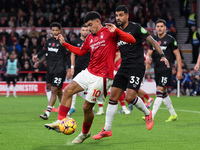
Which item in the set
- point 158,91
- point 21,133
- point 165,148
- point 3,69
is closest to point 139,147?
point 165,148

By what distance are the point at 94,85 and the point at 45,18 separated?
20.8 meters

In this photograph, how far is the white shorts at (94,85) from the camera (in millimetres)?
7137

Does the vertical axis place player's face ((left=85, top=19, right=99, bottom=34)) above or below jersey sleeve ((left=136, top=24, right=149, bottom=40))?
above

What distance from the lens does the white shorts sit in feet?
23.4

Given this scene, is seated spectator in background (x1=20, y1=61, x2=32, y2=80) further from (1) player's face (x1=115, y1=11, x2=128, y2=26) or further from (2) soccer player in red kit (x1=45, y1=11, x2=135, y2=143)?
(2) soccer player in red kit (x1=45, y1=11, x2=135, y2=143)

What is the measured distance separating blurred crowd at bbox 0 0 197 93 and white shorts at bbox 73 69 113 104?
654 inches

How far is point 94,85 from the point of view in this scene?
7141 mm

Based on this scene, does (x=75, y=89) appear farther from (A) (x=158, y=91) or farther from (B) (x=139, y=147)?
(A) (x=158, y=91)

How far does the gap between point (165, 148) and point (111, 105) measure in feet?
5.18

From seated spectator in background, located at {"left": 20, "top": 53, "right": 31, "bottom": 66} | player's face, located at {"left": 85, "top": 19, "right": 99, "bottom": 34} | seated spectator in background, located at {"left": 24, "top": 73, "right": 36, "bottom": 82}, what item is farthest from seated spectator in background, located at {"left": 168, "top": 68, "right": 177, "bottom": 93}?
player's face, located at {"left": 85, "top": 19, "right": 99, "bottom": 34}

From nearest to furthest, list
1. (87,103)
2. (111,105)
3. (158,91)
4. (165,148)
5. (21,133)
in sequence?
(165,148), (87,103), (111,105), (21,133), (158,91)

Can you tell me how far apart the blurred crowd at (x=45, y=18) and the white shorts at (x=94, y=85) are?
54.5ft

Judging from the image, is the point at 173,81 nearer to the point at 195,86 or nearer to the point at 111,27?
the point at 195,86

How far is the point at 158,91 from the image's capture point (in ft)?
35.3
